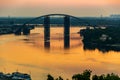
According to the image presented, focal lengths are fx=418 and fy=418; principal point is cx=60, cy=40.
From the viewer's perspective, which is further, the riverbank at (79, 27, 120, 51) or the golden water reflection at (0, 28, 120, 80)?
the riverbank at (79, 27, 120, 51)

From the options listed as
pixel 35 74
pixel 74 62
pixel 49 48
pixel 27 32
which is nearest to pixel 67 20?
pixel 27 32

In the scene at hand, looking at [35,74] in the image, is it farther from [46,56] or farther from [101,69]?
[46,56]

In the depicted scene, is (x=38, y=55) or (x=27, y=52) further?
(x=27, y=52)

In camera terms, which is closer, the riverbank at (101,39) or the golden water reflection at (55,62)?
the golden water reflection at (55,62)

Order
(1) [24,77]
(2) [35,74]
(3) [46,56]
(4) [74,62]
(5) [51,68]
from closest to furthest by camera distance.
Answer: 1. (1) [24,77]
2. (2) [35,74]
3. (5) [51,68]
4. (4) [74,62]
5. (3) [46,56]

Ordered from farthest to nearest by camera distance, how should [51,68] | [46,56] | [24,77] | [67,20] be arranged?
[67,20], [46,56], [51,68], [24,77]

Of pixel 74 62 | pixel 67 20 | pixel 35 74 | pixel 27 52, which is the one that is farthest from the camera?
pixel 67 20

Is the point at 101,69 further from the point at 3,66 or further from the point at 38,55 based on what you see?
the point at 38,55

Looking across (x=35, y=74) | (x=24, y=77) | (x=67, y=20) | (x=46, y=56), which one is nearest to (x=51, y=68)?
(x=35, y=74)

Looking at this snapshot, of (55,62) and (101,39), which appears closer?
(55,62)
